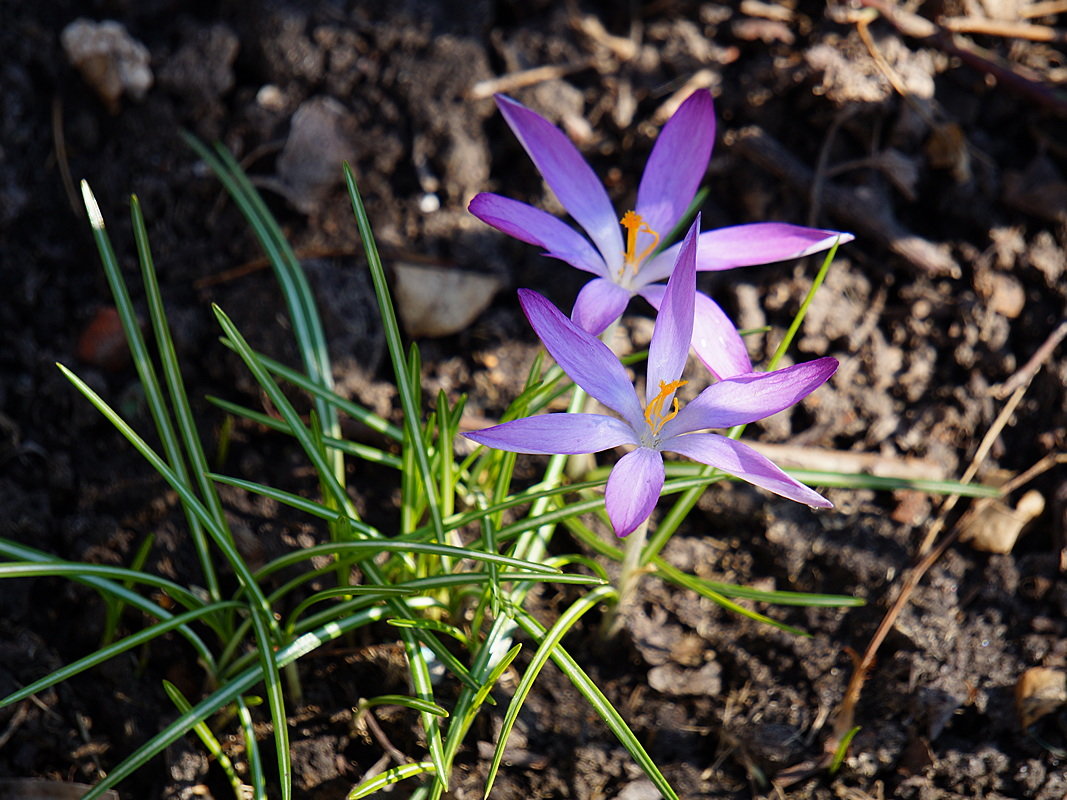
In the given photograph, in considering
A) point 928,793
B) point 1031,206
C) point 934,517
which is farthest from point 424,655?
point 1031,206

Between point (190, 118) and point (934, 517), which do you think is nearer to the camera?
point (934, 517)

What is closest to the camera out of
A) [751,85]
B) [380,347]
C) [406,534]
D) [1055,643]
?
[406,534]

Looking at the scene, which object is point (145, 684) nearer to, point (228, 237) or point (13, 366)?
point (13, 366)

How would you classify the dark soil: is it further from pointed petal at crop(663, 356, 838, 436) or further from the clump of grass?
pointed petal at crop(663, 356, 838, 436)

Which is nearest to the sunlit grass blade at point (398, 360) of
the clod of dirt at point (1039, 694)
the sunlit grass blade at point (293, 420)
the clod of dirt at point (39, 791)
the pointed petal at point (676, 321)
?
the sunlit grass blade at point (293, 420)

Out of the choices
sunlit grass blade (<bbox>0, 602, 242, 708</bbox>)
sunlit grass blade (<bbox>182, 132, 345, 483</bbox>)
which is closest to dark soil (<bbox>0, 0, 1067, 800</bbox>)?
sunlit grass blade (<bbox>182, 132, 345, 483</bbox>)

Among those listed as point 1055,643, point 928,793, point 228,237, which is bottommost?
point 928,793
